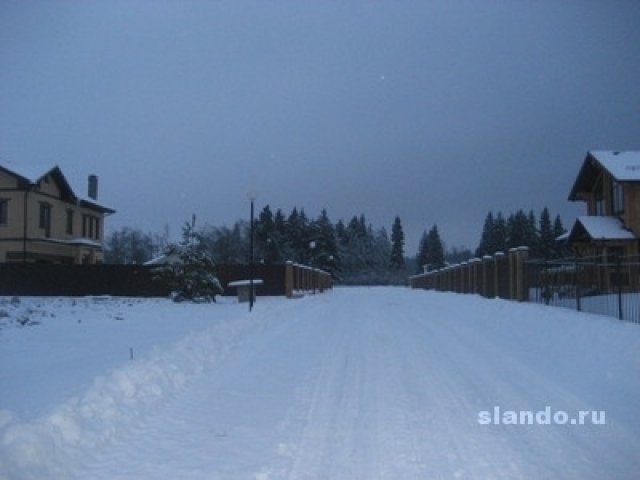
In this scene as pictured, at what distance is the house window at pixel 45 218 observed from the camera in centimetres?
4094

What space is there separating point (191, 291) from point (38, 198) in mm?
19449

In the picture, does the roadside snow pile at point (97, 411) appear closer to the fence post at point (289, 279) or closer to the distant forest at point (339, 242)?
the fence post at point (289, 279)

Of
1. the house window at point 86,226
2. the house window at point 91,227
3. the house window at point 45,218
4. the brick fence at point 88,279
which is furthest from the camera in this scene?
the house window at point 91,227

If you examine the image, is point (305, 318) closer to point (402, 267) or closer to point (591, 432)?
point (591, 432)

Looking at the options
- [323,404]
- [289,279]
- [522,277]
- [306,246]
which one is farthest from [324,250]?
[323,404]

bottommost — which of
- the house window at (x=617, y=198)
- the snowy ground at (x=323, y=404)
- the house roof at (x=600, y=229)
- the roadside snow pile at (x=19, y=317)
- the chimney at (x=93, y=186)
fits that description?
the snowy ground at (x=323, y=404)

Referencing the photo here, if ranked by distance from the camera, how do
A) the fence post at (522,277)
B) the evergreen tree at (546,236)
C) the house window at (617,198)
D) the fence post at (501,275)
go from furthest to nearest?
the evergreen tree at (546,236) < the house window at (617,198) < the fence post at (501,275) < the fence post at (522,277)

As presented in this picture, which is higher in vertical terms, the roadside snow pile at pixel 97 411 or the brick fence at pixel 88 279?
the brick fence at pixel 88 279

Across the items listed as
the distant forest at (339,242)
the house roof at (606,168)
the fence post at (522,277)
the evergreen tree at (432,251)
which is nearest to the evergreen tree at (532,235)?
the distant forest at (339,242)

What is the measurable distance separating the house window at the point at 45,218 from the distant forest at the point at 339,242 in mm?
33774

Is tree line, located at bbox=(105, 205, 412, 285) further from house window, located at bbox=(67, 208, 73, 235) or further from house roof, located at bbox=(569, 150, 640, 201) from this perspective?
house roof, located at bbox=(569, 150, 640, 201)

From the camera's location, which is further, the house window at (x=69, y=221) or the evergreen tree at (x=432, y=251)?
the evergreen tree at (x=432, y=251)

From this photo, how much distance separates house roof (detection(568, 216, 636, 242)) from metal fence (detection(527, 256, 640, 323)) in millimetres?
12171

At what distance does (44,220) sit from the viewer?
4112cm
